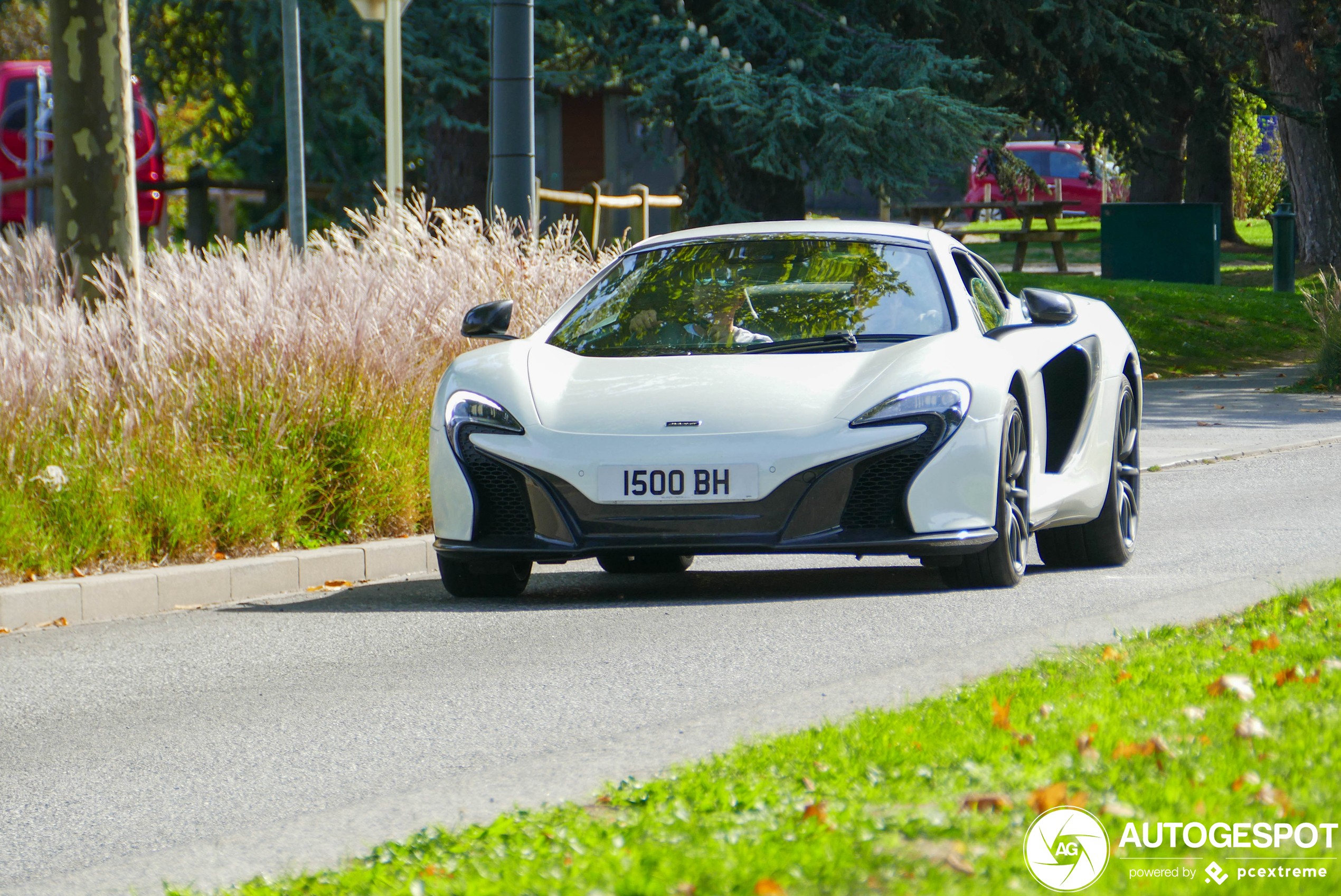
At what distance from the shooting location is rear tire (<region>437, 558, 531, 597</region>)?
802 centimetres

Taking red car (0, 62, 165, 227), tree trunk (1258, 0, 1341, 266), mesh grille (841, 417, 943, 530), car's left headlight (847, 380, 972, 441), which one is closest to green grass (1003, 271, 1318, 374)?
tree trunk (1258, 0, 1341, 266)

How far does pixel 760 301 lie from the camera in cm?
820

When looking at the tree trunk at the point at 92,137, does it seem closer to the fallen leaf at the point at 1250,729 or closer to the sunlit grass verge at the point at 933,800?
the sunlit grass verge at the point at 933,800

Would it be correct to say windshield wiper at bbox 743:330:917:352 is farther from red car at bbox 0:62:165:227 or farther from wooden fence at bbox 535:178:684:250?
red car at bbox 0:62:165:227

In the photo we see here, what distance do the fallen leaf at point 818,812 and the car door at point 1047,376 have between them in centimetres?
400

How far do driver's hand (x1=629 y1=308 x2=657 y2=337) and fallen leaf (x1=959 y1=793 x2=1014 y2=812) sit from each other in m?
4.32

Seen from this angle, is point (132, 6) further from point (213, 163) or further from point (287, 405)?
point (287, 405)

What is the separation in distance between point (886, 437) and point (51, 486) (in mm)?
3748

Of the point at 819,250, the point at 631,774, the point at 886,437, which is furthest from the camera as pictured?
the point at 819,250

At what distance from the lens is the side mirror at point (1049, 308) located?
8.02 meters

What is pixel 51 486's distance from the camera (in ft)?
28.0

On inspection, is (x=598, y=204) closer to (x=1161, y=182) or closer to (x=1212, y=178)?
(x=1212, y=178)

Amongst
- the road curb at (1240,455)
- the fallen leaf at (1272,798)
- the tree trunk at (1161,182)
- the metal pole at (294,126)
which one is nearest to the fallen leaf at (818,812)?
the fallen leaf at (1272,798)

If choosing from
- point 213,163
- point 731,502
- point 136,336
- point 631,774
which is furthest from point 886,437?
point 213,163
